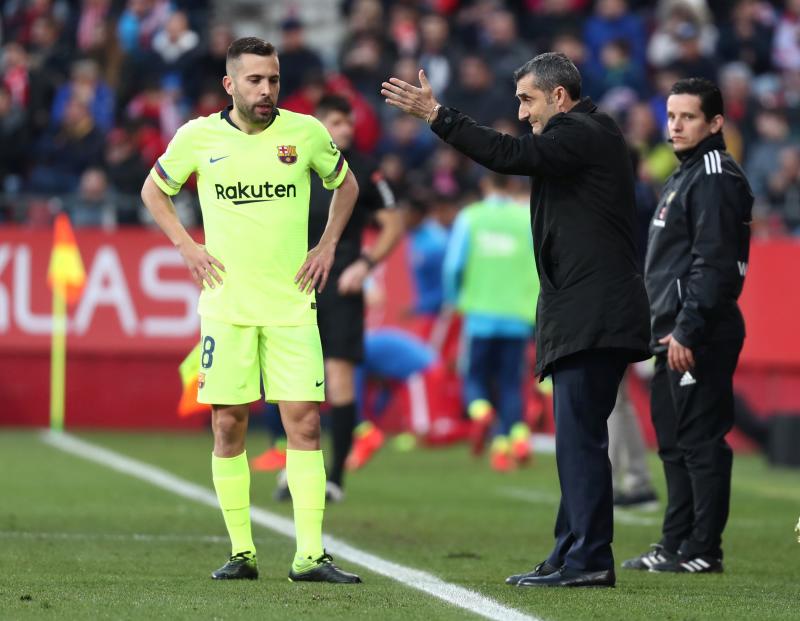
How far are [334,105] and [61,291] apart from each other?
7.38 metres

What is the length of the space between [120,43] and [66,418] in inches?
201

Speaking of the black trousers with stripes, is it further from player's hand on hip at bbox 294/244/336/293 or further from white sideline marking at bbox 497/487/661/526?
white sideline marking at bbox 497/487/661/526

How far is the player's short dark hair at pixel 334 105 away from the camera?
34.2 feet

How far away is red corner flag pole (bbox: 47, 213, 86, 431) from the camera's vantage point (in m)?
16.8

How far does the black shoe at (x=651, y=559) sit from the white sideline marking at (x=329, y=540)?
108 centimetres

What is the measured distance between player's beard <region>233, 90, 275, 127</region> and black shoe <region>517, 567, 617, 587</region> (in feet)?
6.89

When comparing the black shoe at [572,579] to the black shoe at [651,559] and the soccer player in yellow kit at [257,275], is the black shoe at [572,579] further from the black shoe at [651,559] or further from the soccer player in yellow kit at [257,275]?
the black shoe at [651,559]

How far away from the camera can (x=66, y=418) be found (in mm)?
17641

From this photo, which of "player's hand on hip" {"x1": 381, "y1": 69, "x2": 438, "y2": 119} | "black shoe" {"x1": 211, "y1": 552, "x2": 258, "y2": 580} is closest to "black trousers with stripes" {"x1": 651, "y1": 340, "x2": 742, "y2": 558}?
"player's hand on hip" {"x1": 381, "y1": 69, "x2": 438, "y2": 119}

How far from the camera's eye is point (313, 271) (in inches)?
280

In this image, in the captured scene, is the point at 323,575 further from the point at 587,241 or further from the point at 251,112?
the point at 251,112

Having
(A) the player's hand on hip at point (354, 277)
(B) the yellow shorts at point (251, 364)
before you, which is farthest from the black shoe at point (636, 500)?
(B) the yellow shorts at point (251, 364)

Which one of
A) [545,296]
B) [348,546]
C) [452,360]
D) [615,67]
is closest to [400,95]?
[545,296]

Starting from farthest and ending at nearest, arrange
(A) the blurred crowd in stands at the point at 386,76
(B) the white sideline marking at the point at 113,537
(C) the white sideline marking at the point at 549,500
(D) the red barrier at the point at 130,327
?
(A) the blurred crowd in stands at the point at 386,76 < (D) the red barrier at the point at 130,327 < (C) the white sideline marking at the point at 549,500 < (B) the white sideline marking at the point at 113,537
